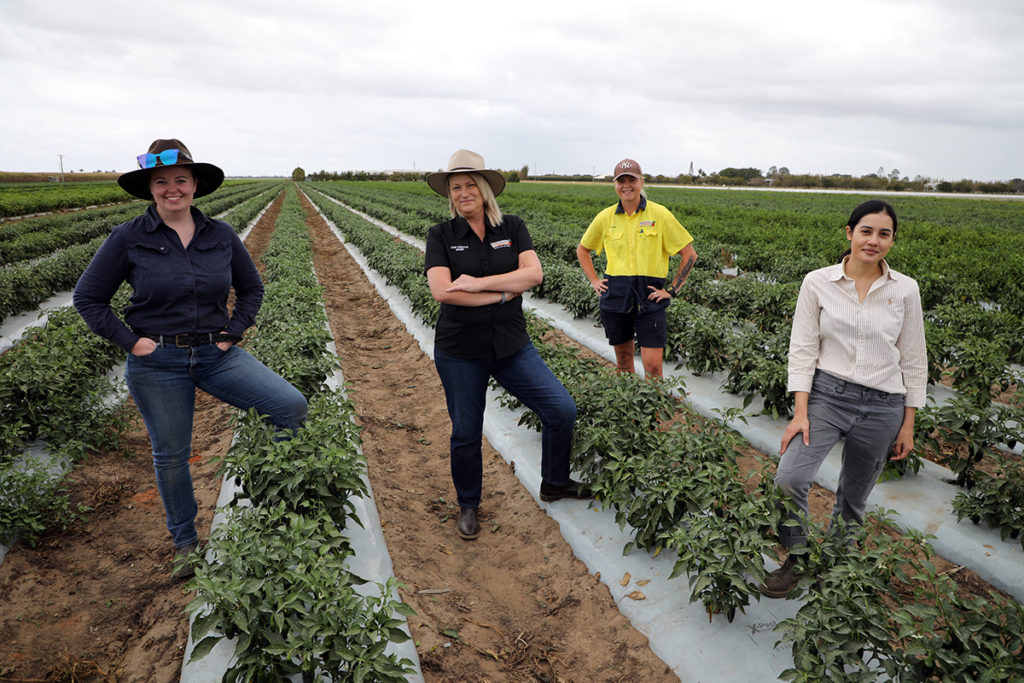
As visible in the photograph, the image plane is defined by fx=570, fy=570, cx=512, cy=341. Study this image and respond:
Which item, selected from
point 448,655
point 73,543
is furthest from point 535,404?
point 73,543

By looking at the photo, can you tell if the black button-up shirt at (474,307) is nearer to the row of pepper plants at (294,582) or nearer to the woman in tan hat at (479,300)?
the woman in tan hat at (479,300)

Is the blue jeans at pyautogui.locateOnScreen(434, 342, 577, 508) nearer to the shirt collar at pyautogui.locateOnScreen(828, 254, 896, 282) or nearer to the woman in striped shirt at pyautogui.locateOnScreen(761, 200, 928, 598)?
the woman in striped shirt at pyautogui.locateOnScreen(761, 200, 928, 598)

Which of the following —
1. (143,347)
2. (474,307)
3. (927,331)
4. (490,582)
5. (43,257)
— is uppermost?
(474,307)

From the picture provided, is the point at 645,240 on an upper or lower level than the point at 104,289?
upper

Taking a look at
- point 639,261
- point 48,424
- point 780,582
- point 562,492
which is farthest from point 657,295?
point 48,424

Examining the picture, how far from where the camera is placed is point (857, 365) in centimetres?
277

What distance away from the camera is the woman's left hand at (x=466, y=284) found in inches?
130

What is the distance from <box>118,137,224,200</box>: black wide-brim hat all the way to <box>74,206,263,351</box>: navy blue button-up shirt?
0.64 feet

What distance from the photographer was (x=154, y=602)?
3340 millimetres

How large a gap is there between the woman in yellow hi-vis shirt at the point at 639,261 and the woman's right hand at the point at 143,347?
3.32 meters

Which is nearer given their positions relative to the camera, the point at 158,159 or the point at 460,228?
the point at 158,159

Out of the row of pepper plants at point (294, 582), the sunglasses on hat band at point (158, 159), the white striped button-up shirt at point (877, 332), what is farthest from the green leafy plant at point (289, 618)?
the white striped button-up shirt at point (877, 332)

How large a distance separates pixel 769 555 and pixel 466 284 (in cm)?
214

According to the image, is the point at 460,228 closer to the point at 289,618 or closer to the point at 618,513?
the point at 618,513
